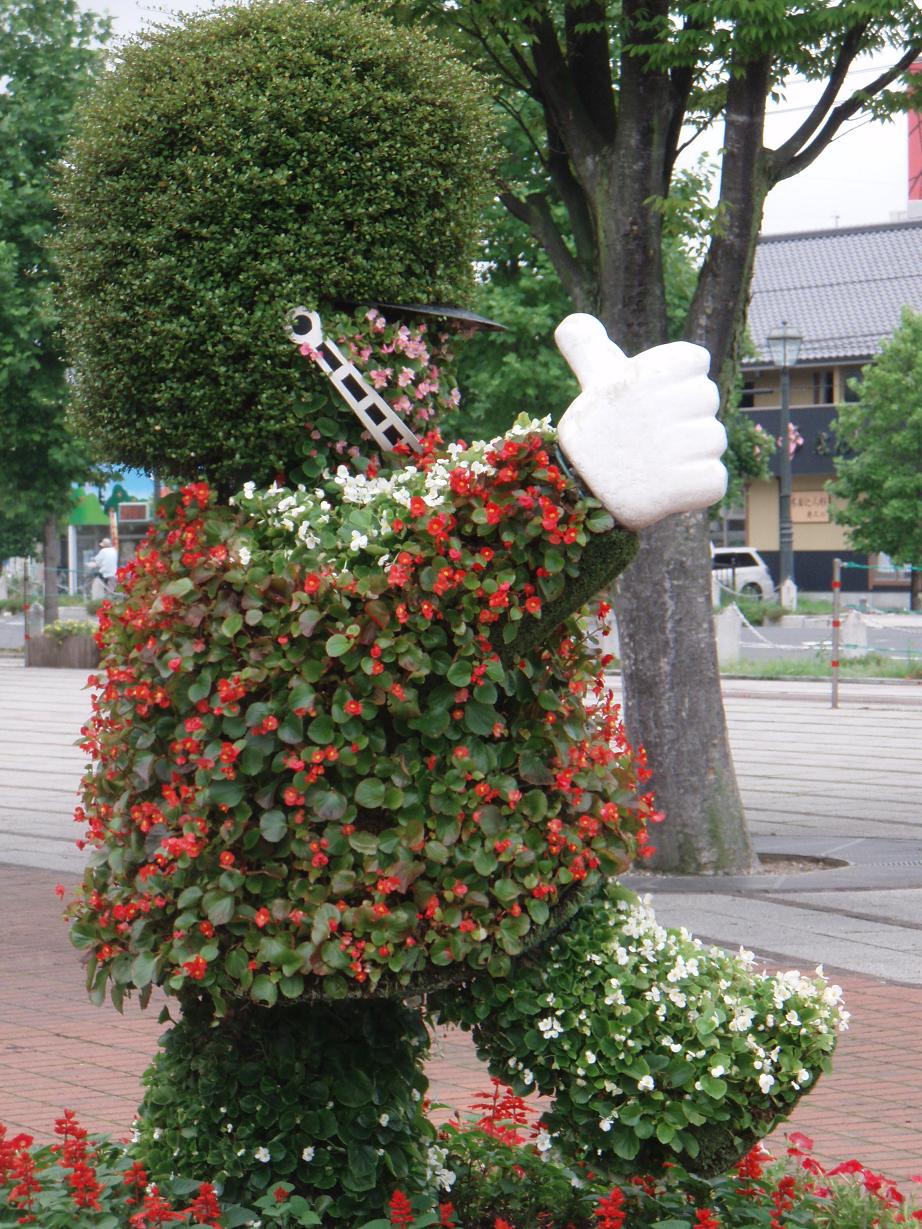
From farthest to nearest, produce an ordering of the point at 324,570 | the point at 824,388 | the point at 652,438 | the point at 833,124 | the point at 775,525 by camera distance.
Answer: the point at 775,525
the point at 824,388
the point at 833,124
the point at 324,570
the point at 652,438

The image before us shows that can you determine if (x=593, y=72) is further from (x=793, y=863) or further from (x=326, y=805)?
(x=326, y=805)

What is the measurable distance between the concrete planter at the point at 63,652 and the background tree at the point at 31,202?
258 centimetres

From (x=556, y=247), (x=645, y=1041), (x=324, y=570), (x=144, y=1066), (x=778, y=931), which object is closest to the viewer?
(x=324, y=570)

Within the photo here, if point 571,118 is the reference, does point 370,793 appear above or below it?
below

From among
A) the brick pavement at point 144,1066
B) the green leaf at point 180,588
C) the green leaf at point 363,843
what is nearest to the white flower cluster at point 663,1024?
the green leaf at point 363,843

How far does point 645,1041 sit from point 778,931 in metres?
4.31

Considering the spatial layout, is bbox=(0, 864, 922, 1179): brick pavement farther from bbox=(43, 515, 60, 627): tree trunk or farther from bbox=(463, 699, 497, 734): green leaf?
bbox=(43, 515, 60, 627): tree trunk

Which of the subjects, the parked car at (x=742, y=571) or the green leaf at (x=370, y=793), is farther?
the parked car at (x=742, y=571)

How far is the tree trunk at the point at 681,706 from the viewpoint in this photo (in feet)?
28.1

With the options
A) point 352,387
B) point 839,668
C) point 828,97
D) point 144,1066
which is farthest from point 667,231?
point 839,668

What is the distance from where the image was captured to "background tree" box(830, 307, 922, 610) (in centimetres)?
3441

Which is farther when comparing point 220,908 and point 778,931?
point 778,931

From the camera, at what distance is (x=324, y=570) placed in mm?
3023

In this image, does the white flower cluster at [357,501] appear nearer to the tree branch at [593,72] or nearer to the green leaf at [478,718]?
the green leaf at [478,718]
